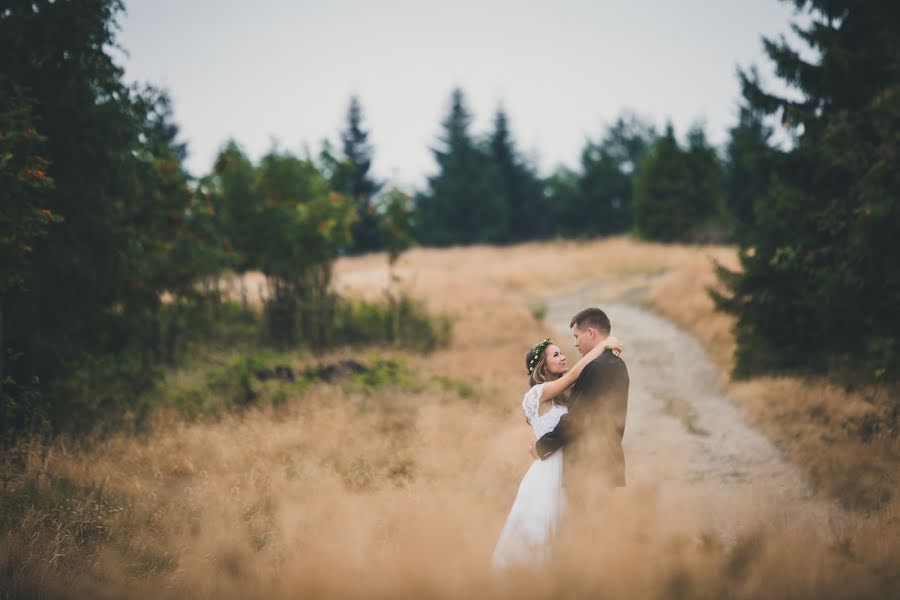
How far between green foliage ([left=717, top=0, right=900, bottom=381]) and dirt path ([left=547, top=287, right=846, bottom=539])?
5.47 feet

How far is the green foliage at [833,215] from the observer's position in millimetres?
7598

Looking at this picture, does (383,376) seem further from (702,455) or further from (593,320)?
(593,320)

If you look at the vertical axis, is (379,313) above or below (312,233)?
below

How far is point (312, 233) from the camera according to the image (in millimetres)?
15281

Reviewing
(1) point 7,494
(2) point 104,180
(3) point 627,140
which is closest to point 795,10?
(2) point 104,180

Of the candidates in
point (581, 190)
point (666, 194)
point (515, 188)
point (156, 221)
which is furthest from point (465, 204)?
point (156, 221)

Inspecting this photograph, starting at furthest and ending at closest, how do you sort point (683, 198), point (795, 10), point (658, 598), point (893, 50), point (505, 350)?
Answer: point (683, 198) → point (505, 350) → point (795, 10) → point (893, 50) → point (658, 598)

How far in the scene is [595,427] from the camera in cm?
389

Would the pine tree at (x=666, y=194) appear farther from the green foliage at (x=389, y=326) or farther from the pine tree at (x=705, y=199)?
the green foliage at (x=389, y=326)

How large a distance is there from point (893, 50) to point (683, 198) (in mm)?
25571

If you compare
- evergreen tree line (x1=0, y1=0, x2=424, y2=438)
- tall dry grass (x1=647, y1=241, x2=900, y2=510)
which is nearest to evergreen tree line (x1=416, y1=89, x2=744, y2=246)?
tall dry grass (x1=647, y1=241, x2=900, y2=510)

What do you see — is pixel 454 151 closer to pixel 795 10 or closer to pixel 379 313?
pixel 379 313

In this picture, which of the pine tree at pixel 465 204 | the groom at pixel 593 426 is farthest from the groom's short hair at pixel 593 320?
the pine tree at pixel 465 204

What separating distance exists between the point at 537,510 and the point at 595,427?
68 centimetres
